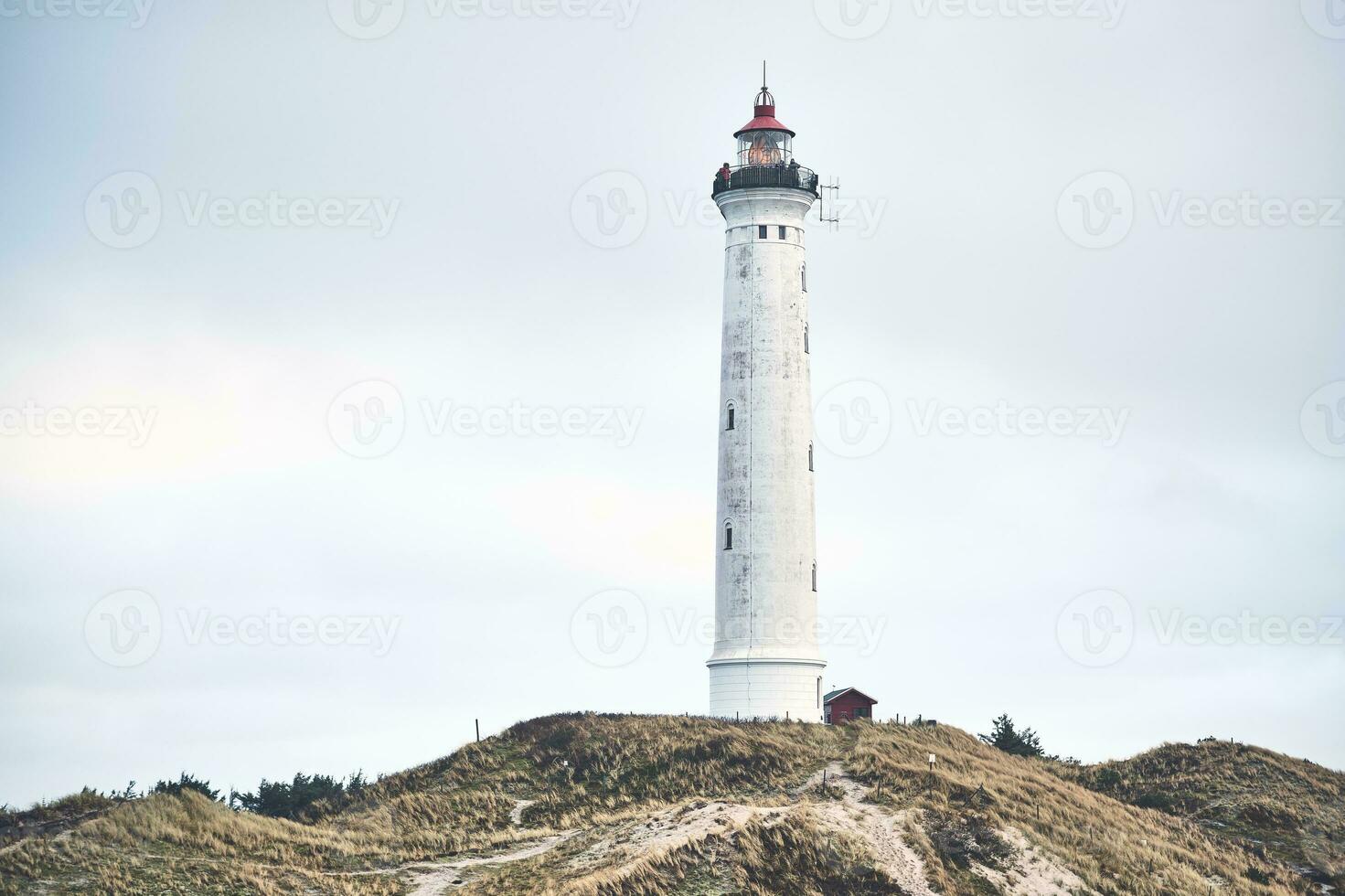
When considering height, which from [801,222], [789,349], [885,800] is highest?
[801,222]

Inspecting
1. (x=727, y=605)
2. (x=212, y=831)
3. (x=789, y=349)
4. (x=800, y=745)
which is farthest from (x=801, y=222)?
(x=212, y=831)

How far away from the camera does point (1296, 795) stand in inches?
2153

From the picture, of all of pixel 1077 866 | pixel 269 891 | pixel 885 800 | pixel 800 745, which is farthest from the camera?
pixel 800 745

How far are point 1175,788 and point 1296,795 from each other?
372cm

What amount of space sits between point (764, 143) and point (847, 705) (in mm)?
19441

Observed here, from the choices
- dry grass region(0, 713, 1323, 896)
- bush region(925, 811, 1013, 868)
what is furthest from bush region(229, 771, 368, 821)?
bush region(925, 811, 1013, 868)

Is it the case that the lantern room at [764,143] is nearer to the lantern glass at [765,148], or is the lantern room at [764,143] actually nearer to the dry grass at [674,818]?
the lantern glass at [765,148]

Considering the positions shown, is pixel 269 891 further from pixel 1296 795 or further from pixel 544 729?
pixel 1296 795

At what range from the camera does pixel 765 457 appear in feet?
185

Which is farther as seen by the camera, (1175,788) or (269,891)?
(1175,788)

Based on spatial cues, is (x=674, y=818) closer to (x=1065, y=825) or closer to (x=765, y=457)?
(x=1065, y=825)

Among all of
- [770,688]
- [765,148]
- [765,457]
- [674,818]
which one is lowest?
[674,818]

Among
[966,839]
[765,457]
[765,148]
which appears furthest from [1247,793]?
[765,148]

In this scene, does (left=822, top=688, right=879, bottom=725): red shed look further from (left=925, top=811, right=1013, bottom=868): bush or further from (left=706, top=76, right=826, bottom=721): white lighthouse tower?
(left=925, top=811, right=1013, bottom=868): bush
